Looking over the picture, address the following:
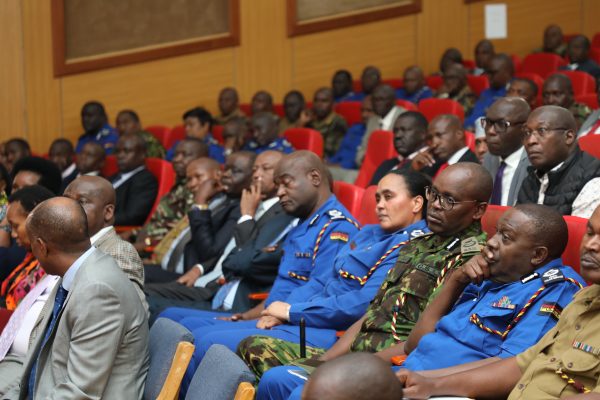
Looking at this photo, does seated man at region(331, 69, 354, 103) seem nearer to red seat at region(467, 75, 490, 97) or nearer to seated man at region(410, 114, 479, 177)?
red seat at region(467, 75, 490, 97)

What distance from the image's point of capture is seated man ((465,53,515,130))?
772 cm

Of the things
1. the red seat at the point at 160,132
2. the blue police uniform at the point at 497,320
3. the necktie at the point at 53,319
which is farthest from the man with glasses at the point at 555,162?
the red seat at the point at 160,132

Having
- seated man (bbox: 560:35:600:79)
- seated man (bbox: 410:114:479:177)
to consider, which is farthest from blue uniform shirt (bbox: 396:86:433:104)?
seated man (bbox: 410:114:479:177)

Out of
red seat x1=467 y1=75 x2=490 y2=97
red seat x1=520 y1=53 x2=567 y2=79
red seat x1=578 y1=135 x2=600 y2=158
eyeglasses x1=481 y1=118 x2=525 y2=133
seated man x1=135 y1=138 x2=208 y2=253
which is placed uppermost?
red seat x1=520 y1=53 x2=567 y2=79

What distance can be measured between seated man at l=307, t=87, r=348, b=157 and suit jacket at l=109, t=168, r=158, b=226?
2258mm

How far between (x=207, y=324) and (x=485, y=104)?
14.4 feet

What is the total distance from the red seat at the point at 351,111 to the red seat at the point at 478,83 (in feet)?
3.35

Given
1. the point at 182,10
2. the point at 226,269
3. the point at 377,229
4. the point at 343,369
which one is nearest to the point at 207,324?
the point at 226,269

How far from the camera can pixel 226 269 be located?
4.33 m

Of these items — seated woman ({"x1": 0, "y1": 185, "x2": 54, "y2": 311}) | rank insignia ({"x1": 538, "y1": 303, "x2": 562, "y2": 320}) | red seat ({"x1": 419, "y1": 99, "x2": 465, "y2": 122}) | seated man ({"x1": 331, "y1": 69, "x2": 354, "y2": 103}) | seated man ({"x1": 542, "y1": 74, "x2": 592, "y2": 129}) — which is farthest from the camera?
seated man ({"x1": 331, "y1": 69, "x2": 354, "y2": 103})

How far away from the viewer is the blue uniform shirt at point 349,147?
Answer: 25.6ft

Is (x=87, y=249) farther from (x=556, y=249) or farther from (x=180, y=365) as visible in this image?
(x=556, y=249)

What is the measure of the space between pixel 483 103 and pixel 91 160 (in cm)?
318

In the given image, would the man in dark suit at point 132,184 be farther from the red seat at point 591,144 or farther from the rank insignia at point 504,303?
the rank insignia at point 504,303
